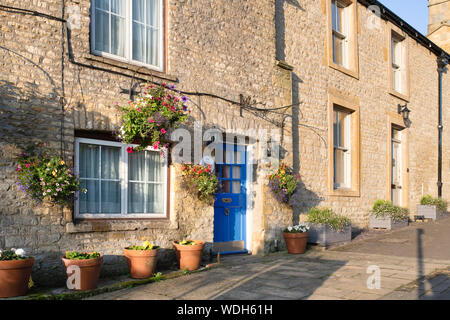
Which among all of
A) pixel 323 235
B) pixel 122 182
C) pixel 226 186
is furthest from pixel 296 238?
pixel 122 182

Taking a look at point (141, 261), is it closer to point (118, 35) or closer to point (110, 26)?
point (118, 35)


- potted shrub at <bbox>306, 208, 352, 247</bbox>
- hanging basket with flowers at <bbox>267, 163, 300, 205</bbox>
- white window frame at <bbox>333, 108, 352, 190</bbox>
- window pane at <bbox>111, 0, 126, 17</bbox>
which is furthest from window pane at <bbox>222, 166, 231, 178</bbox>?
white window frame at <bbox>333, 108, 352, 190</bbox>

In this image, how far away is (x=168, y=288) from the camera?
566 cm

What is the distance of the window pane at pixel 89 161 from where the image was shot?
6180 mm

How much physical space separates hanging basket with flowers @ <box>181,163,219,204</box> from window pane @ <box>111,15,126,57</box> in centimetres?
208

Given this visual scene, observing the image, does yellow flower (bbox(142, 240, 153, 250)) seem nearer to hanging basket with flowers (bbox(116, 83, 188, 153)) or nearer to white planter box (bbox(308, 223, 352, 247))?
hanging basket with flowers (bbox(116, 83, 188, 153))

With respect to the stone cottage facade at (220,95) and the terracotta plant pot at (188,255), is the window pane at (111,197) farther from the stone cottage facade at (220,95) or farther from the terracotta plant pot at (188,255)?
the terracotta plant pot at (188,255)

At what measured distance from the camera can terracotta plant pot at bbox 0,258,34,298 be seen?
4750mm

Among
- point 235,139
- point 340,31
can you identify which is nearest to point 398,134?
point 340,31

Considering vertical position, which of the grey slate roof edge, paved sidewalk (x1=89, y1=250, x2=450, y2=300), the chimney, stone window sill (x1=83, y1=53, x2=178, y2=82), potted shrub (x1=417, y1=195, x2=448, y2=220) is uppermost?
the chimney

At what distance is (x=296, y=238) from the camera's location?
8.48 m

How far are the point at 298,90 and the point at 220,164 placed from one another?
9.73 ft
